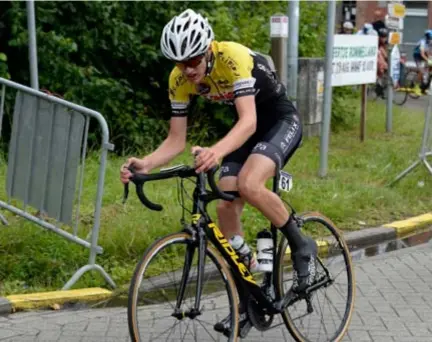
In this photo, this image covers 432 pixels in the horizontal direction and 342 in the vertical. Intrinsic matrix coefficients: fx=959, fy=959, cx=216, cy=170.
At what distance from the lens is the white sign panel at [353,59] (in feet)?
38.3

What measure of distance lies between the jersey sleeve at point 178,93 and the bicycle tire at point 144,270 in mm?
850

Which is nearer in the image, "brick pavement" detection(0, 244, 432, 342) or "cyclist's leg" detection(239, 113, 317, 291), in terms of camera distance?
"cyclist's leg" detection(239, 113, 317, 291)

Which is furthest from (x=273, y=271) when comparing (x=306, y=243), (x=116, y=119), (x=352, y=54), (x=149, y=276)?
(x=352, y=54)

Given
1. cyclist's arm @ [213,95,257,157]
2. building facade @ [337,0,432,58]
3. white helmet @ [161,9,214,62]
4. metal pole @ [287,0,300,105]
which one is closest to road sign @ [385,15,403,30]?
metal pole @ [287,0,300,105]

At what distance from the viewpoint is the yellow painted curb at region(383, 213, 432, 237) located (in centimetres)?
886

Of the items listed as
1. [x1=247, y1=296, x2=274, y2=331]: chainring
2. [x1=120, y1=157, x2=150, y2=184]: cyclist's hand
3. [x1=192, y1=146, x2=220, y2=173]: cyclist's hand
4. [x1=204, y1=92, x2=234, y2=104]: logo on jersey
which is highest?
[x1=204, y1=92, x2=234, y2=104]: logo on jersey

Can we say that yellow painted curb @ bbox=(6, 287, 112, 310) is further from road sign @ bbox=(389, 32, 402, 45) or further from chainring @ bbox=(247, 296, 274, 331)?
road sign @ bbox=(389, 32, 402, 45)

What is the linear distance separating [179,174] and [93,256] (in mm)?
2135

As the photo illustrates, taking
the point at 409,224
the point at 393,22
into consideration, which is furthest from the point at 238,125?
the point at 393,22

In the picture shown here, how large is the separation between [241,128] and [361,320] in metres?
1.92

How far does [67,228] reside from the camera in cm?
689

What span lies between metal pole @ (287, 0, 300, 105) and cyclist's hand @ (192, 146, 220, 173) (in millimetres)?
6926

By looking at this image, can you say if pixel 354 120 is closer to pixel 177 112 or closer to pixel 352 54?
pixel 352 54

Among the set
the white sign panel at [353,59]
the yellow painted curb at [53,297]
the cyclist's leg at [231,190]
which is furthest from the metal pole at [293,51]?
the cyclist's leg at [231,190]
